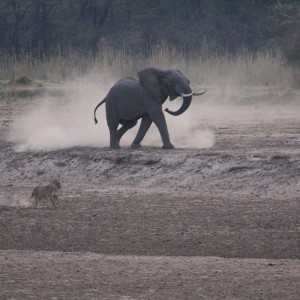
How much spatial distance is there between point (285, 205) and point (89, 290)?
16.5ft

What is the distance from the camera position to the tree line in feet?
155

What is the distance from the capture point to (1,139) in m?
23.7

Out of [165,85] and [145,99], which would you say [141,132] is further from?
[165,85]

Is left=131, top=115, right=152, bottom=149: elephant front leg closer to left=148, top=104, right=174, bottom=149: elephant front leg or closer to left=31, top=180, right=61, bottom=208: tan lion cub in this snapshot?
left=148, top=104, right=174, bottom=149: elephant front leg

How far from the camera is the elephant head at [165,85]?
67.2 feet

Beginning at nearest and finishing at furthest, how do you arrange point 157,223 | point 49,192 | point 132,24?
point 157,223 → point 49,192 → point 132,24

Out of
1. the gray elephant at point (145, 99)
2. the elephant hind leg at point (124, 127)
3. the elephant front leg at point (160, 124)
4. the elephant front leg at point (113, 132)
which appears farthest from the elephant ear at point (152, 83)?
the elephant hind leg at point (124, 127)

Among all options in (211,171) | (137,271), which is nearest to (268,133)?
(211,171)

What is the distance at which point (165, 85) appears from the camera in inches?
819

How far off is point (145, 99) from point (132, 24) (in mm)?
29374

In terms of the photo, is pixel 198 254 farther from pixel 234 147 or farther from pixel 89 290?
pixel 234 147

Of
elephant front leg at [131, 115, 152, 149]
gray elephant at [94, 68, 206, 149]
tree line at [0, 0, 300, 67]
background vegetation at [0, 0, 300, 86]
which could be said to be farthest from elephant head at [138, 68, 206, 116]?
tree line at [0, 0, 300, 67]

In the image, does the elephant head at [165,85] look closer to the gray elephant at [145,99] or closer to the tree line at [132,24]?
the gray elephant at [145,99]

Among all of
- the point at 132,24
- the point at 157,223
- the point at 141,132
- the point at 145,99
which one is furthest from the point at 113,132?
the point at 132,24
